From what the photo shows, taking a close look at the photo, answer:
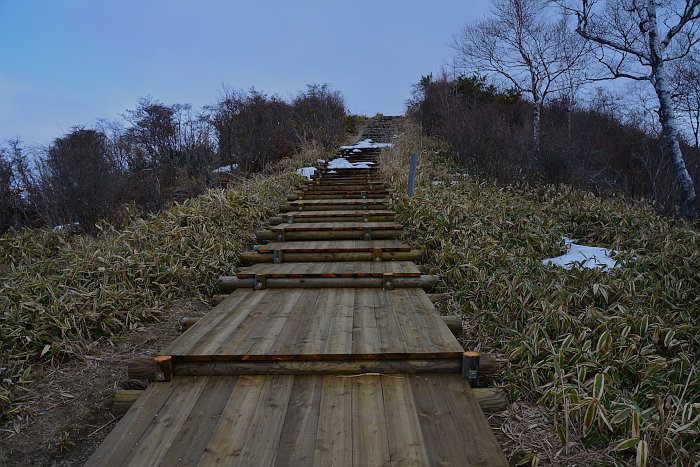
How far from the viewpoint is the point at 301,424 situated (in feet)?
6.25

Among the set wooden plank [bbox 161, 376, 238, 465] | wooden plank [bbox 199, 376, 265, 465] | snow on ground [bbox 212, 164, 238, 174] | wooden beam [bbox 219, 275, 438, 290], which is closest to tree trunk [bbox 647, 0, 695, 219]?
wooden beam [bbox 219, 275, 438, 290]

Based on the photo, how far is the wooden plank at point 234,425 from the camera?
1694 millimetres

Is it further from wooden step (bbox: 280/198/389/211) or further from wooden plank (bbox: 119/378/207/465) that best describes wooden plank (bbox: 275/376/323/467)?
wooden step (bbox: 280/198/389/211)

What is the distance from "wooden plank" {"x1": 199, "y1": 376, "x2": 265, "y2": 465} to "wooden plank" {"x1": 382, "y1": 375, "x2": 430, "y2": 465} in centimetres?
71

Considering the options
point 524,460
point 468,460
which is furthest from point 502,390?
point 468,460

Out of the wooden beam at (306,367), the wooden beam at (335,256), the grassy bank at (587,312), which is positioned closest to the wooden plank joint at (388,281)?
the grassy bank at (587,312)

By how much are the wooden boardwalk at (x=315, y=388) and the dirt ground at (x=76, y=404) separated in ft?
1.38

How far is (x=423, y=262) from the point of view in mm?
4844

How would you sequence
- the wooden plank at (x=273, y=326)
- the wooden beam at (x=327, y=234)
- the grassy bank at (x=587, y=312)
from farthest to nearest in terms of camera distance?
the wooden beam at (x=327, y=234) → the wooden plank at (x=273, y=326) → the grassy bank at (x=587, y=312)

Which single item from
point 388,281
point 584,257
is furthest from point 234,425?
point 584,257

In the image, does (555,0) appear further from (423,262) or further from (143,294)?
(143,294)

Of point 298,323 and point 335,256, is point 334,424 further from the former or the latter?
point 335,256

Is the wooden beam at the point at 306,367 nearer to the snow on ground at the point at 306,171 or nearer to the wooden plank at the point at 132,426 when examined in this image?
the wooden plank at the point at 132,426

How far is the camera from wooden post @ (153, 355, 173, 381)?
2307 millimetres
